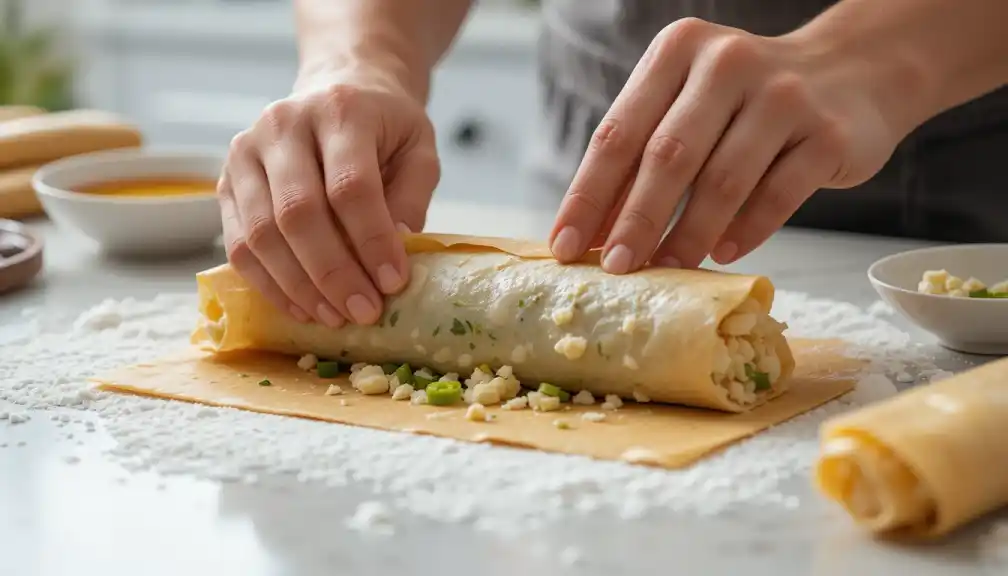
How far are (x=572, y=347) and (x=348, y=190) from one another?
397 mm


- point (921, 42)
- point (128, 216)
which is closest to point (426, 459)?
point (921, 42)

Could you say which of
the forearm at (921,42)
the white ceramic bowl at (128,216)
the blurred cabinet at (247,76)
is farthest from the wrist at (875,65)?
the blurred cabinet at (247,76)

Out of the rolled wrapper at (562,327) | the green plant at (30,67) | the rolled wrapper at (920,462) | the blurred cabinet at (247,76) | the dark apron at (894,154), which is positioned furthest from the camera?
the green plant at (30,67)

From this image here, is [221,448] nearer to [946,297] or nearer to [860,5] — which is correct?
[946,297]

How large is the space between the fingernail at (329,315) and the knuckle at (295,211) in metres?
0.12

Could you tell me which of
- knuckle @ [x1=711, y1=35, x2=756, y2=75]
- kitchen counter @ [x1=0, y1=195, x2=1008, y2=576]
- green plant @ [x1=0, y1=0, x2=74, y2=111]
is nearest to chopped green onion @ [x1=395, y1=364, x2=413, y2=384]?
kitchen counter @ [x1=0, y1=195, x2=1008, y2=576]

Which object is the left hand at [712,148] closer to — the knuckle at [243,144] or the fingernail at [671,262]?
the fingernail at [671,262]

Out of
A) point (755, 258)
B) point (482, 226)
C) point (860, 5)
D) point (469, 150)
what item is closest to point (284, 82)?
point (469, 150)

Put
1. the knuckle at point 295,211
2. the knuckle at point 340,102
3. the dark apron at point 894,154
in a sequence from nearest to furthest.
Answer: the knuckle at point 295,211 < the knuckle at point 340,102 < the dark apron at point 894,154

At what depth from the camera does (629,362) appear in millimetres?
Answer: 1584

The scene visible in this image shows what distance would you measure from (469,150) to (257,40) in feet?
3.75

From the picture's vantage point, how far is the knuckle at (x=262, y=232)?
1.81m

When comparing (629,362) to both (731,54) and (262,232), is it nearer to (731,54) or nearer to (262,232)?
(731,54)

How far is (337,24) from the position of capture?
2270mm
